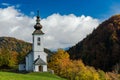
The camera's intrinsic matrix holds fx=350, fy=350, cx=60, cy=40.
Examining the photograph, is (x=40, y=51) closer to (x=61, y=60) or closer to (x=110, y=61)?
(x=61, y=60)

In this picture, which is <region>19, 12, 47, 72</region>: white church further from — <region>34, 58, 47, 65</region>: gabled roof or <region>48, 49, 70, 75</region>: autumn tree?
<region>48, 49, 70, 75</region>: autumn tree

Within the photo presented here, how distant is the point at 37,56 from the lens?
320ft

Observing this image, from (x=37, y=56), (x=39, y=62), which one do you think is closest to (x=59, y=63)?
(x=39, y=62)

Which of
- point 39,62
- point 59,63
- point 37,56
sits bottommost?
point 59,63

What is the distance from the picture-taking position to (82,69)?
302 feet

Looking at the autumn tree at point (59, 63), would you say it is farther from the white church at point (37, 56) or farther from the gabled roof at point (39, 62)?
the gabled roof at point (39, 62)

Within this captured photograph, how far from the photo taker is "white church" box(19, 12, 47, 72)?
314 ft

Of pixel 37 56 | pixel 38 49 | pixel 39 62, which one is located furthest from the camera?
pixel 38 49

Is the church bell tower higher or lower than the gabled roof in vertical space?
higher

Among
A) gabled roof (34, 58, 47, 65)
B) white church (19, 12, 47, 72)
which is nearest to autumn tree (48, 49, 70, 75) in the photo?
white church (19, 12, 47, 72)

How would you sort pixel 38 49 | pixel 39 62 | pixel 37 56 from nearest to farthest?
1. pixel 39 62
2. pixel 37 56
3. pixel 38 49

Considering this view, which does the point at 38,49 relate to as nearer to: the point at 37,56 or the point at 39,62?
the point at 37,56

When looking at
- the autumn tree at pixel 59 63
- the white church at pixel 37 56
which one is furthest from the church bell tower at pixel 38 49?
the autumn tree at pixel 59 63

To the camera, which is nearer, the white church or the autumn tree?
the white church
